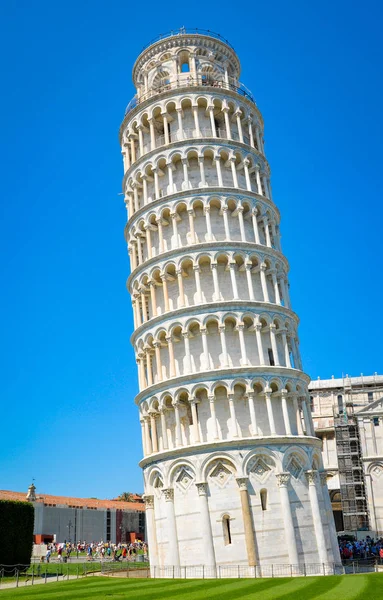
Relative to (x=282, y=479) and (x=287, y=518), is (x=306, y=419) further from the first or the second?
(x=287, y=518)

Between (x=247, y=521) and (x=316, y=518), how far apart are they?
421 centimetres

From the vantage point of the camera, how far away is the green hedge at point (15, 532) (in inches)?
1485

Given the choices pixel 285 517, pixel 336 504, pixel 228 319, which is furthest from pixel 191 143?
pixel 336 504

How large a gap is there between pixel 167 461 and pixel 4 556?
12101mm

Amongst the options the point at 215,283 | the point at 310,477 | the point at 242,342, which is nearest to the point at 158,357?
the point at 242,342

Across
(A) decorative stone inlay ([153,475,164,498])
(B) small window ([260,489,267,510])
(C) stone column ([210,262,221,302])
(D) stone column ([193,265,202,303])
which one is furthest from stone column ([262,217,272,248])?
(A) decorative stone inlay ([153,475,164,498])

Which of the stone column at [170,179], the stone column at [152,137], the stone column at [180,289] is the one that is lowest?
the stone column at [180,289]

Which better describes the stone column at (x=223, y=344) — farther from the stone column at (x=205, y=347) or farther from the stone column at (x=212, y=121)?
the stone column at (x=212, y=121)

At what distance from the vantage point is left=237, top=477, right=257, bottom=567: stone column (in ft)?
105

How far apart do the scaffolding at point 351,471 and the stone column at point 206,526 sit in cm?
3983

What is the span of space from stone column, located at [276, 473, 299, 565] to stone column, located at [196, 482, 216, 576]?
160 inches

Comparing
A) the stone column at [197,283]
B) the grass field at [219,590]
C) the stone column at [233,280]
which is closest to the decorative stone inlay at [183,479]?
the grass field at [219,590]

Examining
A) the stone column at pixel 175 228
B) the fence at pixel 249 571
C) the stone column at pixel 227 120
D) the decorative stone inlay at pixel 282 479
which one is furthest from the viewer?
the stone column at pixel 227 120

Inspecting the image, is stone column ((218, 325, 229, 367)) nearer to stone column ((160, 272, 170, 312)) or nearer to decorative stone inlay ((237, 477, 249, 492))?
stone column ((160, 272, 170, 312))
